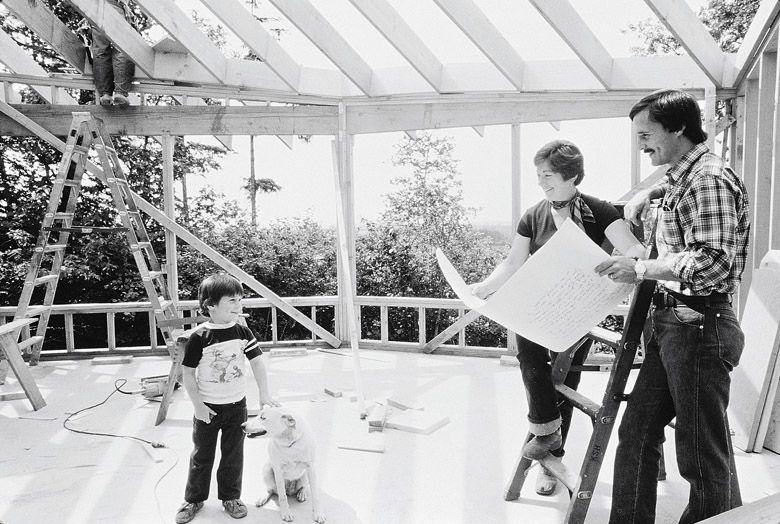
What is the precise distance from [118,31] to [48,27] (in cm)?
70

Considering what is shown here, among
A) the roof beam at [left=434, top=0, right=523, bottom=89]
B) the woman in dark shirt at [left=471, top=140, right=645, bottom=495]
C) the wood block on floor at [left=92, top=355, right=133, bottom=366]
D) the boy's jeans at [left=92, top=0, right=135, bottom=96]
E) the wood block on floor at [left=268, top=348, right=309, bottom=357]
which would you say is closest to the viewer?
the woman in dark shirt at [left=471, top=140, right=645, bottom=495]

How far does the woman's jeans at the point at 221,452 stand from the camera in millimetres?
2359

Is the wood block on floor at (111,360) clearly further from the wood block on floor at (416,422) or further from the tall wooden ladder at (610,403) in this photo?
the tall wooden ladder at (610,403)

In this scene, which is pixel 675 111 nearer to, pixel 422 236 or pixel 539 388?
pixel 539 388

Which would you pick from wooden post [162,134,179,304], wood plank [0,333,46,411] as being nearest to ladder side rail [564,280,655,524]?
wood plank [0,333,46,411]

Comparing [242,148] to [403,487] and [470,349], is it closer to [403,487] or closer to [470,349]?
[470,349]

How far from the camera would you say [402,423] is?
347 centimetres

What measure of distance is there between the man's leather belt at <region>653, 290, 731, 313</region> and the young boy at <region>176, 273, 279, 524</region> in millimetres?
1539

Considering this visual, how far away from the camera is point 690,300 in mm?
1607

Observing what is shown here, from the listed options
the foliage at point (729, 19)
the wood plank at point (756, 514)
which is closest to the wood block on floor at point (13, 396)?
the wood plank at point (756, 514)

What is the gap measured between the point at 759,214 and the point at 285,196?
8.11 metres

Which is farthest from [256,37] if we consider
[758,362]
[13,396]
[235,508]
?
[758,362]

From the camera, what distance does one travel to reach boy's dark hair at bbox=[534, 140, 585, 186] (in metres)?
2.08

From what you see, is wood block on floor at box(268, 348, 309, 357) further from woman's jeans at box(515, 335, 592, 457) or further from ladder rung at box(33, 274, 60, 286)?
woman's jeans at box(515, 335, 592, 457)
